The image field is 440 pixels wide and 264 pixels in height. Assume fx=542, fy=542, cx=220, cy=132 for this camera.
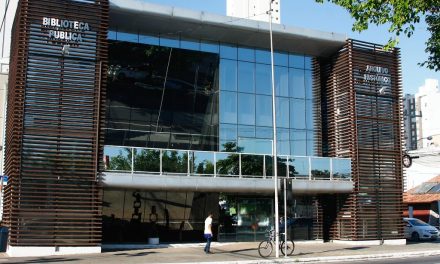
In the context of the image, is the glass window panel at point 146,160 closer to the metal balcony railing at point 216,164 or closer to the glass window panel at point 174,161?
the metal balcony railing at point 216,164

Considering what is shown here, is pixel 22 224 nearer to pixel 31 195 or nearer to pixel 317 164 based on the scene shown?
pixel 31 195

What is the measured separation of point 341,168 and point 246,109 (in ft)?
20.6

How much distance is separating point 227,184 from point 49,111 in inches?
348

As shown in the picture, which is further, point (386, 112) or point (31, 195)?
point (386, 112)

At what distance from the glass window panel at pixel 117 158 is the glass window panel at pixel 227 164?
14.6ft

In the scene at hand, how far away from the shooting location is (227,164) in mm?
26547

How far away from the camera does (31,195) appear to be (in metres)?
22.2

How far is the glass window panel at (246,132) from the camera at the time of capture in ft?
101

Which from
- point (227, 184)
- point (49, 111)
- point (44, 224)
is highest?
point (49, 111)

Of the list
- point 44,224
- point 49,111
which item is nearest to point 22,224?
point 44,224

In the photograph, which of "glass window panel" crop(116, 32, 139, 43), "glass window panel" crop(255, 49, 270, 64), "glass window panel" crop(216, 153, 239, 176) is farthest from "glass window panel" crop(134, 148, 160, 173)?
"glass window panel" crop(255, 49, 270, 64)

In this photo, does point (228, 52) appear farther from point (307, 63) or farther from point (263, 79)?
point (307, 63)

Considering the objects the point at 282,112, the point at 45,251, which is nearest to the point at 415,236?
the point at 282,112

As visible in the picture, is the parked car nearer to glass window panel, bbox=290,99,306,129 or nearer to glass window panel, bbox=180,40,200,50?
glass window panel, bbox=290,99,306,129
